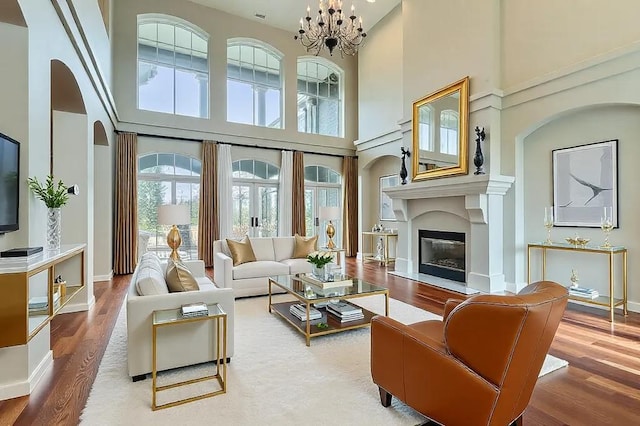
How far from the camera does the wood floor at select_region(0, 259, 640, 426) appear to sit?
2.09m

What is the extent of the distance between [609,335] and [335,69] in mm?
8856

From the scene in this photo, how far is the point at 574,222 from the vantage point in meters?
4.58

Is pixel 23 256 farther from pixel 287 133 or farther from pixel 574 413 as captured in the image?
pixel 287 133

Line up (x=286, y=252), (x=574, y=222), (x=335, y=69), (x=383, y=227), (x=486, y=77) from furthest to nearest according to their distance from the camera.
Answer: (x=335, y=69) → (x=383, y=227) → (x=286, y=252) → (x=486, y=77) → (x=574, y=222)

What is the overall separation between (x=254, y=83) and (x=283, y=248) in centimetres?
514

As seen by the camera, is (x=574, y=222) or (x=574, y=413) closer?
(x=574, y=413)

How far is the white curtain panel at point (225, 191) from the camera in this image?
7840mm

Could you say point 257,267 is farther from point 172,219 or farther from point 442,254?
point 442,254

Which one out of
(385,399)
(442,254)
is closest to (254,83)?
(442,254)

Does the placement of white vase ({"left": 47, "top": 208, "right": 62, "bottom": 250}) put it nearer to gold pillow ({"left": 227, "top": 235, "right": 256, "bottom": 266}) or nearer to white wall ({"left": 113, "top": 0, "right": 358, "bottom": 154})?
gold pillow ({"left": 227, "top": 235, "right": 256, "bottom": 266})

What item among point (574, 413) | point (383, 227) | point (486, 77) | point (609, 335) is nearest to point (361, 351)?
point (574, 413)

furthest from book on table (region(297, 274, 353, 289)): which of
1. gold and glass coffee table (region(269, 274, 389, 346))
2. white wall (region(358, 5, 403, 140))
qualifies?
white wall (region(358, 5, 403, 140))

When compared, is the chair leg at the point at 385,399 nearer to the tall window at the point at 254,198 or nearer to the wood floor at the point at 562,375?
the wood floor at the point at 562,375

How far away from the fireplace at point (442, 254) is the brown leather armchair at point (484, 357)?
4304 millimetres
